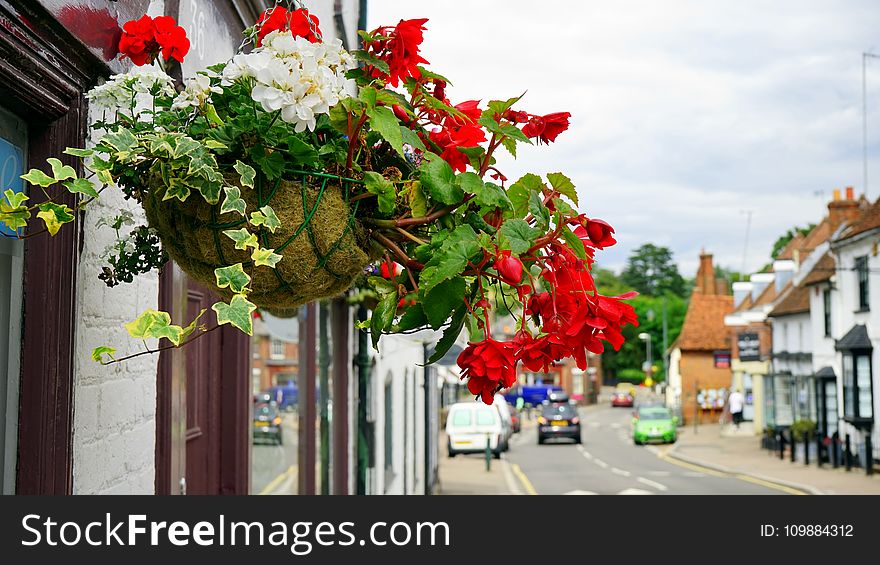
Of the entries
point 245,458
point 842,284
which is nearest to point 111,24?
point 245,458

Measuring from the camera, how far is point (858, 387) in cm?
2691

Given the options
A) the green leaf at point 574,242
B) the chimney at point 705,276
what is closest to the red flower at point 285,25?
the green leaf at point 574,242

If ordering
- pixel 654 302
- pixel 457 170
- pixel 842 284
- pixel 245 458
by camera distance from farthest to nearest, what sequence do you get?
pixel 654 302
pixel 842 284
pixel 245 458
pixel 457 170

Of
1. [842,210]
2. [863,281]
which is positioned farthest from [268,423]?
[842,210]

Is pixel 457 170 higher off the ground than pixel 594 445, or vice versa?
pixel 457 170

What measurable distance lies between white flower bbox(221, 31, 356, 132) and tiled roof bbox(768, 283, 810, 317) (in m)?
33.8

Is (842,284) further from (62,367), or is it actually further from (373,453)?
(62,367)

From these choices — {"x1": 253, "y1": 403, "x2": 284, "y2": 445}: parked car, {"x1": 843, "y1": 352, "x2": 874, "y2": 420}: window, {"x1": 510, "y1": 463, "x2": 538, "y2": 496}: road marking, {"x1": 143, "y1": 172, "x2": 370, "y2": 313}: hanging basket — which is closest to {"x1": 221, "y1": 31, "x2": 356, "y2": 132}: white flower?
{"x1": 143, "y1": 172, "x2": 370, "y2": 313}: hanging basket

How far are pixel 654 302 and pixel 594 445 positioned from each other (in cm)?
6515

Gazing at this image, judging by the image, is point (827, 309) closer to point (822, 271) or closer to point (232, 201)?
point (822, 271)

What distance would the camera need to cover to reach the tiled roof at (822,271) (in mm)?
29630

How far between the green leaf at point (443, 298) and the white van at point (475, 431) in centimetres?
2796

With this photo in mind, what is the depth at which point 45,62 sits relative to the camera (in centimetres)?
228

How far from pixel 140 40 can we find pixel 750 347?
40048 mm
